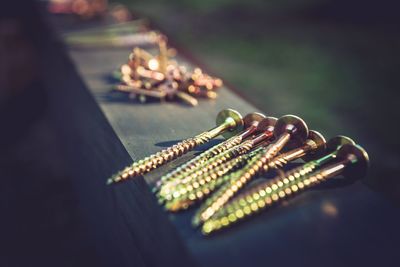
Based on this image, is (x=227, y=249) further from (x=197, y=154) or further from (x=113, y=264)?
(x=113, y=264)

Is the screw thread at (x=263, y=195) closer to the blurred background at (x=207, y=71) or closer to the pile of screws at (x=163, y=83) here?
the blurred background at (x=207, y=71)

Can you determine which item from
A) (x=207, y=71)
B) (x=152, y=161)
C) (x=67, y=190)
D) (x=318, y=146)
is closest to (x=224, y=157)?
(x=152, y=161)

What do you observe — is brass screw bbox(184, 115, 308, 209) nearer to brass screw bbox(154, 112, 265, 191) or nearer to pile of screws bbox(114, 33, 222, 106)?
brass screw bbox(154, 112, 265, 191)

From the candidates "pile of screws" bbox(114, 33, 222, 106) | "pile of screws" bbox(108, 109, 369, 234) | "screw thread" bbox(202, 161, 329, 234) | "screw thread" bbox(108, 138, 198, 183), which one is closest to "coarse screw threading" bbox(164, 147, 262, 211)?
"pile of screws" bbox(108, 109, 369, 234)

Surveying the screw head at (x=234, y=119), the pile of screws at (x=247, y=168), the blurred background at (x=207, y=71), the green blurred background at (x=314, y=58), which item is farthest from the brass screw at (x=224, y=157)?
the green blurred background at (x=314, y=58)

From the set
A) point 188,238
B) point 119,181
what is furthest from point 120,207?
point 188,238
